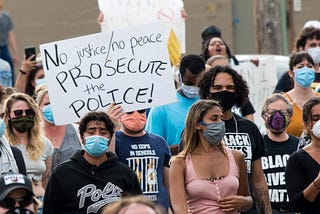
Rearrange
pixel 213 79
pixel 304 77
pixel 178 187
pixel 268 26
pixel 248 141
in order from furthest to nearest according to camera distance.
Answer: pixel 268 26, pixel 304 77, pixel 213 79, pixel 248 141, pixel 178 187

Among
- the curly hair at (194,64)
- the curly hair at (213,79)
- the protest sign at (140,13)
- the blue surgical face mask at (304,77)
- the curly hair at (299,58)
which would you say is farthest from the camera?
the protest sign at (140,13)

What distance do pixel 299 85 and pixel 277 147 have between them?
4.47 feet

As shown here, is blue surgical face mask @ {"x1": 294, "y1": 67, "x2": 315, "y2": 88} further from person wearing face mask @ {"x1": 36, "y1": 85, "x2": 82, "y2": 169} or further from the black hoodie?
the black hoodie

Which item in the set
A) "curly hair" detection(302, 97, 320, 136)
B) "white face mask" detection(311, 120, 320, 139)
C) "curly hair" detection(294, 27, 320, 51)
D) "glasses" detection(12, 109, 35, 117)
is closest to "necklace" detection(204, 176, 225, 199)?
"white face mask" detection(311, 120, 320, 139)

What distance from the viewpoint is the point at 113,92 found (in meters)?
11.0

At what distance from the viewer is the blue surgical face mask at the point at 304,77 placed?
12.6 m

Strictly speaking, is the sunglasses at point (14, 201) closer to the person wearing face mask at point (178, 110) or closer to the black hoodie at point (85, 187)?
the black hoodie at point (85, 187)

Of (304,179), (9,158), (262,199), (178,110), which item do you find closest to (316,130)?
(304,179)

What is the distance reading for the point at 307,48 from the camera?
45.8 ft

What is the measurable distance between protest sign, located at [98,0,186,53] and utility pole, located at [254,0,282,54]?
3.90 meters

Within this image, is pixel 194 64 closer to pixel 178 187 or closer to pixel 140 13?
pixel 178 187

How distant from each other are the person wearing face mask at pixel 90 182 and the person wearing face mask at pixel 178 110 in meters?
1.70

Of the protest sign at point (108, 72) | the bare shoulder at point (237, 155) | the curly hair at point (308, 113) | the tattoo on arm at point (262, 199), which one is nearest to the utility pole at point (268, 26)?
the protest sign at point (108, 72)

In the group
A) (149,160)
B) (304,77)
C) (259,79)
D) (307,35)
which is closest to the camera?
(149,160)
